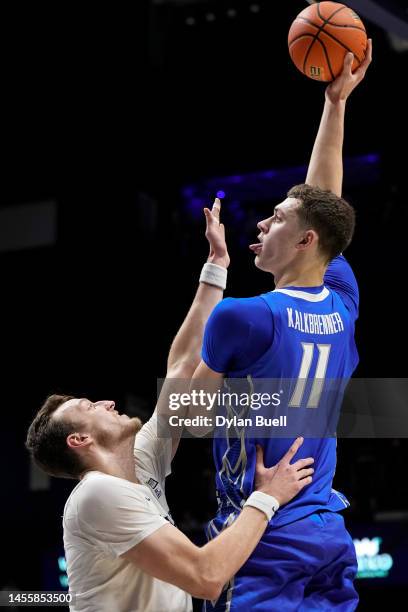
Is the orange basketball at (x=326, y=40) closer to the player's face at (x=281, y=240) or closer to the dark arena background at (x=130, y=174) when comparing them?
the player's face at (x=281, y=240)

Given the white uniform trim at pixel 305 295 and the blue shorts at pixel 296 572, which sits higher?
the white uniform trim at pixel 305 295

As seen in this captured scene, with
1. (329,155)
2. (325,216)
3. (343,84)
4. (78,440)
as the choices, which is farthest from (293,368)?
(343,84)

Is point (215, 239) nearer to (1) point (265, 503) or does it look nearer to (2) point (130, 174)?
(1) point (265, 503)

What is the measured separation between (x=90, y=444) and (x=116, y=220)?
28.3 ft

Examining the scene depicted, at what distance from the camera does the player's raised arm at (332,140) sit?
3486mm

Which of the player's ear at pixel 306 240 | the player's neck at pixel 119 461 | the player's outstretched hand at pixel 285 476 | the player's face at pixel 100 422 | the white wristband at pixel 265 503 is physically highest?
the player's ear at pixel 306 240

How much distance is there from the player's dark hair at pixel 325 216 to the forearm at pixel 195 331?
554 mm

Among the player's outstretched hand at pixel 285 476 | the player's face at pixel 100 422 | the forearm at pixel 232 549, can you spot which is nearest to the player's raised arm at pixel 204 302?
the player's face at pixel 100 422

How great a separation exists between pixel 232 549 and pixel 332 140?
5.39ft

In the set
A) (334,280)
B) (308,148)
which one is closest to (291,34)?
(334,280)

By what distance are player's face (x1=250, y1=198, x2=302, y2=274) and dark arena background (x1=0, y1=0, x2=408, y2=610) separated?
6954mm

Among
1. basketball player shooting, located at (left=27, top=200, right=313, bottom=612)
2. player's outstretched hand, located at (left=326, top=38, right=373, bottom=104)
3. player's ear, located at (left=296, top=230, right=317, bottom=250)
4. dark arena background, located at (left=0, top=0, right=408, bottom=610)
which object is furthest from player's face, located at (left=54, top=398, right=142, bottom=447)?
dark arena background, located at (left=0, top=0, right=408, bottom=610)

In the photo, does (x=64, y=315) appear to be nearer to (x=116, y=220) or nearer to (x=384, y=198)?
(x=116, y=220)

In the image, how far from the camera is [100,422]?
10.7 feet
